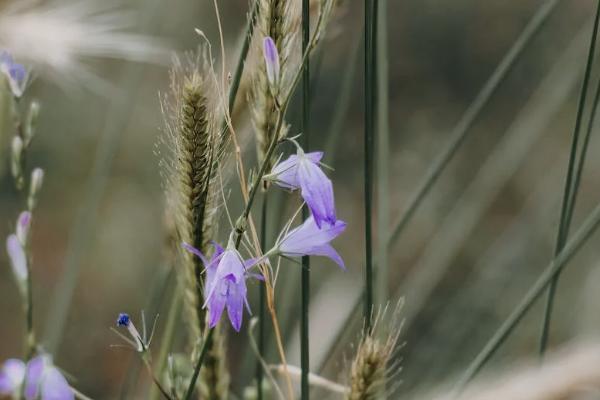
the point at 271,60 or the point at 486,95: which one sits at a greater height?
the point at 486,95

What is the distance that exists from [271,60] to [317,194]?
9cm

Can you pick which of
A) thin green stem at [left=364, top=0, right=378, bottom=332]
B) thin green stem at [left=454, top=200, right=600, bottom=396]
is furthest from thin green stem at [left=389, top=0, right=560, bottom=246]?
A: thin green stem at [left=364, top=0, right=378, bottom=332]

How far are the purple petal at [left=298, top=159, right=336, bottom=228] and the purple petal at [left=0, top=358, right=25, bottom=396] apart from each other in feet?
0.90

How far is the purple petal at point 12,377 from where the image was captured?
70 cm

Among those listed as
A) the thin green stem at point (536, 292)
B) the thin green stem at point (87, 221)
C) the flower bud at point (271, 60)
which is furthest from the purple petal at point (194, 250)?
the thin green stem at point (87, 221)

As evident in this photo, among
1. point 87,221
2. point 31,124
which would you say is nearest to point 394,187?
point 87,221

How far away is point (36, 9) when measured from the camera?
127cm

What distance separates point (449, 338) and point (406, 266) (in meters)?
0.99

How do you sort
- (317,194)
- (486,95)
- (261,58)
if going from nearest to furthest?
(317,194)
(261,58)
(486,95)

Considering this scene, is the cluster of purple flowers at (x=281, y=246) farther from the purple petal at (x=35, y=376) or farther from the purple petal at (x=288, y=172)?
the purple petal at (x=35, y=376)

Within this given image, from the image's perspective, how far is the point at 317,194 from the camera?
55 cm

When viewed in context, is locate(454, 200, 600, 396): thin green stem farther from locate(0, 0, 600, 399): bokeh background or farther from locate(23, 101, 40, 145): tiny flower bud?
locate(0, 0, 600, 399): bokeh background

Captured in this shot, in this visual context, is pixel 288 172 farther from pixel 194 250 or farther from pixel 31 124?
pixel 31 124

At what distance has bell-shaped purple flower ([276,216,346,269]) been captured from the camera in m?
0.60
